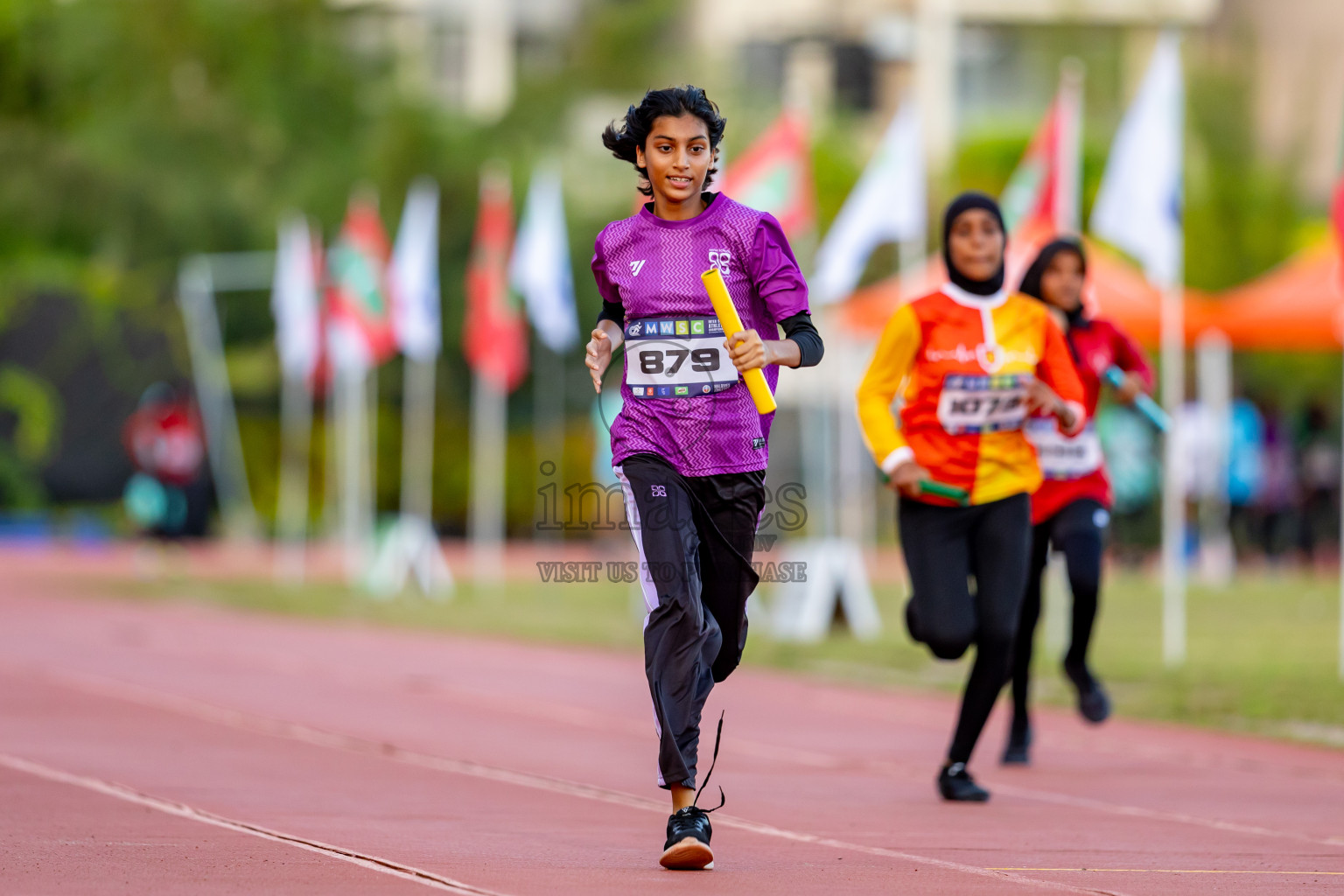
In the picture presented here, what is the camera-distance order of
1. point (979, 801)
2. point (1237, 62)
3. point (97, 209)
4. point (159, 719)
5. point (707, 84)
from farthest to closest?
point (707, 84) → point (97, 209) → point (1237, 62) → point (159, 719) → point (979, 801)

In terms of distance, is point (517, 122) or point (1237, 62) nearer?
point (1237, 62)

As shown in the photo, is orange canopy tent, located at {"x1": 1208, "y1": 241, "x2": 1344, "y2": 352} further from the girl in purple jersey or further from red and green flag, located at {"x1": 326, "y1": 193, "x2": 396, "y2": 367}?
the girl in purple jersey

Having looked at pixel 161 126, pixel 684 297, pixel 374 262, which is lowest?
pixel 684 297

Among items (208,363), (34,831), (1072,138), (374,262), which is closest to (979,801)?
(34,831)

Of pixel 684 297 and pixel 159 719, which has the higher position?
pixel 684 297

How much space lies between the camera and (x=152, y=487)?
957 inches

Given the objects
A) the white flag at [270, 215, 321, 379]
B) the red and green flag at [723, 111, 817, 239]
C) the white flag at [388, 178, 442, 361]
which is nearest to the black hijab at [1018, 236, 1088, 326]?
the red and green flag at [723, 111, 817, 239]

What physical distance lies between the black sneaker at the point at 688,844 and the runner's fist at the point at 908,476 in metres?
2.07

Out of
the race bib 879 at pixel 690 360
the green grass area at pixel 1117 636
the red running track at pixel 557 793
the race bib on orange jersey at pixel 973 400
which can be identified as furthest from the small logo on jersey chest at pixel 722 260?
the green grass area at pixel 1117 636

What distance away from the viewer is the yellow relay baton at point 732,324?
19.9 feet

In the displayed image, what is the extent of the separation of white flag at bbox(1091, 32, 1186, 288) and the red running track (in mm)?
3848

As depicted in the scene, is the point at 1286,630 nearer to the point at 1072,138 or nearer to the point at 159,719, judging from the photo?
the point at 1072,138

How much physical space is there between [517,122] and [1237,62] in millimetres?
13291

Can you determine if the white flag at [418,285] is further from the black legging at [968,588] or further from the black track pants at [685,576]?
the black track pants at [685,576]
